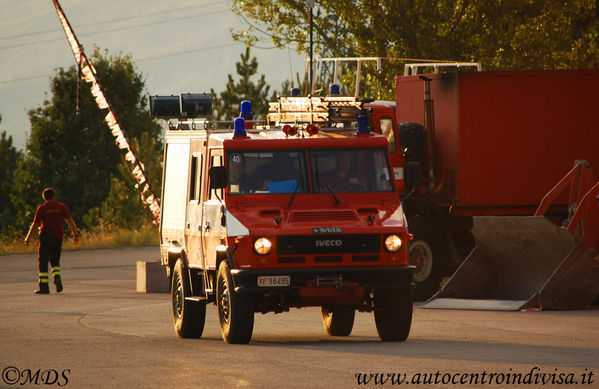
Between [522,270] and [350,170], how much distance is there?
5.60m

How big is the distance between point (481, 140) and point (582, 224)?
2976mm

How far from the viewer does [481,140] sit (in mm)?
23469

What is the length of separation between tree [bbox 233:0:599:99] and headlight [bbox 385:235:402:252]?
24003 millimetres

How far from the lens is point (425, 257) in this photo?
2345 centimetres

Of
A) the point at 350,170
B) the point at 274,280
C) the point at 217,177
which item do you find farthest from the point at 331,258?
the point at 217,177

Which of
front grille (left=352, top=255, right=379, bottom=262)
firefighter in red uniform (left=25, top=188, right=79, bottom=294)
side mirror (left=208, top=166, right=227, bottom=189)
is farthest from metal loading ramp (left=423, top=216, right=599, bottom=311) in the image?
firefighter in red uniform (left=25, top=188, right=79, bottom=294)

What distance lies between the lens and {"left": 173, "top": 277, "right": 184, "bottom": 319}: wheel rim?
17766 mm

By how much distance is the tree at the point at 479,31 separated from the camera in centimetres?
3959

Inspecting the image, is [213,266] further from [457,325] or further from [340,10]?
[340,10]

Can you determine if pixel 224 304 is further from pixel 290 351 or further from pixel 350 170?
pixel 350 170

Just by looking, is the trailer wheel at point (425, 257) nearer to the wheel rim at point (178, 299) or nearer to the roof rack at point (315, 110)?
the roof rack at point (315, 110)

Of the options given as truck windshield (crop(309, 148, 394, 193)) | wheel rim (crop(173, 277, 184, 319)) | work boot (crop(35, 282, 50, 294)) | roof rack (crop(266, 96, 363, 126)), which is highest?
roof rack (crop(266, 96, 363, 126))

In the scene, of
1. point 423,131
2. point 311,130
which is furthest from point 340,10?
point 311,130

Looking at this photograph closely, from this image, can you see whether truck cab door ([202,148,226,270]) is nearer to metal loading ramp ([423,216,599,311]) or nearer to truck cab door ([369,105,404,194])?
metal loading ramp ([423,216,599,311])
